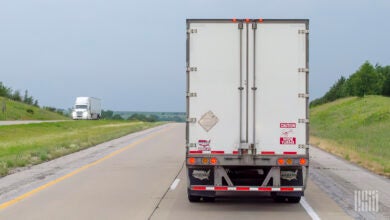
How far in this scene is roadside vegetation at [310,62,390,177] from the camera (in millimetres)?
26922

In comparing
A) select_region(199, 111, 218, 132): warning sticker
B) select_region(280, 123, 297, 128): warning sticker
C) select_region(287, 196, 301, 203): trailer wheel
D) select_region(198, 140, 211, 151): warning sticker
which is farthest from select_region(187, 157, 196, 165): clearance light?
select_region(287, 196, 301, 203): trailer wheel

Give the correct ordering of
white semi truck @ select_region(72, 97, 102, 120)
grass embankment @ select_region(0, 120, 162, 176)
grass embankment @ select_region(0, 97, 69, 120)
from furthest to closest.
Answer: white semi truck @ select_region(72, 97, 102, 120) → grass embankment @ select_region(0, 97, 69, 120) → grass embankment @ select_region(0, 120, 162, 176)

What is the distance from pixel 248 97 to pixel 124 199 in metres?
3.58

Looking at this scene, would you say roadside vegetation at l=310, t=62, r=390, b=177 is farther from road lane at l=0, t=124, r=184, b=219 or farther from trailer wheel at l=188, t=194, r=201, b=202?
trailer wheel at l=188, t=194, r=201, b=202

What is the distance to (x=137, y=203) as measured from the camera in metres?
12.5

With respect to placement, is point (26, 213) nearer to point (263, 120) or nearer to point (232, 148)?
point (232, 148)

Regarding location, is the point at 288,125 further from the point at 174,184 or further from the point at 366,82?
the point at 366,82

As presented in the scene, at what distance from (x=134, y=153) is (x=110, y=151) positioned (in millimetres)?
1626

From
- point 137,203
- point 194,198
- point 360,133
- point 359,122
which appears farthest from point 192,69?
point 359,122

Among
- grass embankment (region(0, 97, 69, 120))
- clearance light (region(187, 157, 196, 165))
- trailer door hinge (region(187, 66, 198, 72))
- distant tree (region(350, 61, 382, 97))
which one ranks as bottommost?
clearance light (region(187, 157, 196, 165))

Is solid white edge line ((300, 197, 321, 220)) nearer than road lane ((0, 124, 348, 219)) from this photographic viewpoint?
Yes

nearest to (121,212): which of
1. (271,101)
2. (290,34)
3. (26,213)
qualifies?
(26,213)

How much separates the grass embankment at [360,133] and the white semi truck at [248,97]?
28.2 feet

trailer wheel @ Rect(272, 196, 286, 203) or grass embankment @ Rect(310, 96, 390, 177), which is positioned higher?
grass embankment @ Rect(310, 96, 390, 177)
